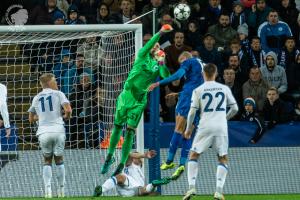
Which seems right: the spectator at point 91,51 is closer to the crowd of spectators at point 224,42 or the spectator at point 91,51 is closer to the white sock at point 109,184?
the crowd of spectators at point 224,42

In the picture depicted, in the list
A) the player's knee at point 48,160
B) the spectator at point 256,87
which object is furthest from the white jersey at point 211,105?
the spectator at point 256,87

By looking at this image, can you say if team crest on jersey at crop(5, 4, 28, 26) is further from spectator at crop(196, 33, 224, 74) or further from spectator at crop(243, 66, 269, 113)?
spectator at crop(243, 66, 269, 113)

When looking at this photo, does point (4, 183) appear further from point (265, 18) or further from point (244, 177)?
point (265, 18)

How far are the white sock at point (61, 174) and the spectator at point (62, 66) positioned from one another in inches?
91.9

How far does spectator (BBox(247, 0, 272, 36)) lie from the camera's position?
26.2 meters

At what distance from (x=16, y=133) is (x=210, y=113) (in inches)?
237

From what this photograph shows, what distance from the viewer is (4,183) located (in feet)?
70.1

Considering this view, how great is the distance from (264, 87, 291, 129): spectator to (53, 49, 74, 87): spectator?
12.8 feet

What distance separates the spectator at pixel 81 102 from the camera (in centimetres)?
2166

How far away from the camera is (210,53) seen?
2494 cm

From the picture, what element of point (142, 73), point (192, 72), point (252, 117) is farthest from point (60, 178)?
point (252, 117)

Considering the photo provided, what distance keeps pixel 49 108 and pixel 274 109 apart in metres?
5.27

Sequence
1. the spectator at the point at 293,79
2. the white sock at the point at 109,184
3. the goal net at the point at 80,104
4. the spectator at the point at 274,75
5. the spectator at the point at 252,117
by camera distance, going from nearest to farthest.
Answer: the white sock at the point at 109,184
the goal net at the point at 80,104
the spectator at the point at 252,117
the spectator at the point at 274,75
the spectator at the point at 293,79

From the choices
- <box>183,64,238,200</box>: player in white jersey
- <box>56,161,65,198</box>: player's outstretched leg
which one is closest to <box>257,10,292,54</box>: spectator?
<box>56,161,65,198</box>: player's outstretched leg
